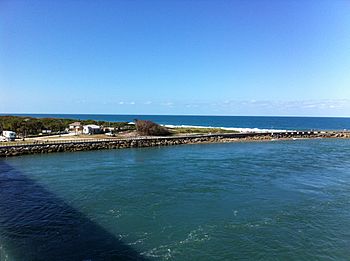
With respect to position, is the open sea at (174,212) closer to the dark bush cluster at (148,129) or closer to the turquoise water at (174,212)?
the turquoise water at (174,212)

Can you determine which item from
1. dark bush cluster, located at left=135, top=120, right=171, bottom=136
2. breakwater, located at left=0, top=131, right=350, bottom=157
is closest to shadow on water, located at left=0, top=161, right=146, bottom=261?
breakwater, located at left=0, top=131, right=350, bottom=157

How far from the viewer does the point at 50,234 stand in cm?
1334

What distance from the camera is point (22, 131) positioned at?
5044 centimetres

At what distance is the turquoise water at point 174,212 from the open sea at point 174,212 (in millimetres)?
50

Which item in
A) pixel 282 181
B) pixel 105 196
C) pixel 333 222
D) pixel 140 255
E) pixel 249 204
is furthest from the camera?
pixel 282 181

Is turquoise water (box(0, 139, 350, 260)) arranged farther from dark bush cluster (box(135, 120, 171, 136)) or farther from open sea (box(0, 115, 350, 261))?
dark bush cluster (box(135, 120, 171, 136))

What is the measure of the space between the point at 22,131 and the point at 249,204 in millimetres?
45499

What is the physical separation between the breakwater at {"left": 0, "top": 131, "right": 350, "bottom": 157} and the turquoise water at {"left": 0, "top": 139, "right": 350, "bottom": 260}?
8740 millimetres

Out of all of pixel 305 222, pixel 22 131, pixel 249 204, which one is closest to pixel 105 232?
pixel 249 204

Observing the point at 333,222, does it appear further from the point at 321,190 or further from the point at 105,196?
the point at 105,196

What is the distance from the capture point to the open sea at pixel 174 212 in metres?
12.0

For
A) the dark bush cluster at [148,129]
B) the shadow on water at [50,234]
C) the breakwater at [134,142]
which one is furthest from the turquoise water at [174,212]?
the dark bush cluster at [148,129]

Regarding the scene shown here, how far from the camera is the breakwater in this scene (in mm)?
37312

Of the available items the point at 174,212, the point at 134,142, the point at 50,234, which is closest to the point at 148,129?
the point at 134,142
